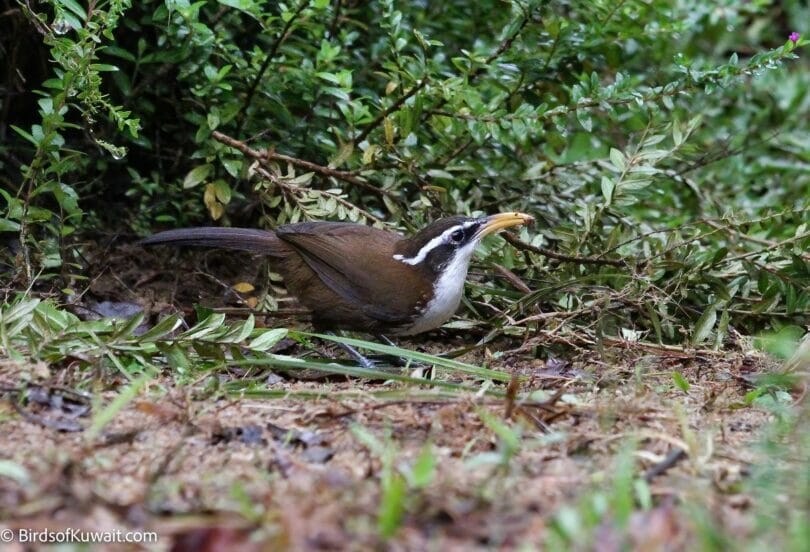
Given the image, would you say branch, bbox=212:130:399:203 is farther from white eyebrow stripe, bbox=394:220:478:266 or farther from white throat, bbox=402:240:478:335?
white throat, bbox=402:240:478:335

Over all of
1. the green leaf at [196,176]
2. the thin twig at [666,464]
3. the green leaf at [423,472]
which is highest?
the green leaf at [423,472]

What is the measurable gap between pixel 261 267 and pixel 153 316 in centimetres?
68

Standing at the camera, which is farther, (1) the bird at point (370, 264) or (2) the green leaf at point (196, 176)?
(2) the green leaf at point (196, 176)

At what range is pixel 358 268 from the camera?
527 centimetres

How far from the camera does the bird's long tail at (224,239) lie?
5207mm

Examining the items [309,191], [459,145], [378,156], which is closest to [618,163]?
[459,145]

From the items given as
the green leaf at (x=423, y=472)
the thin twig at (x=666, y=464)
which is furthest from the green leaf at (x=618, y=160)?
the green leaf at (x=423, y=472)

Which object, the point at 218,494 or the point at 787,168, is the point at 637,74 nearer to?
the point at 787,168

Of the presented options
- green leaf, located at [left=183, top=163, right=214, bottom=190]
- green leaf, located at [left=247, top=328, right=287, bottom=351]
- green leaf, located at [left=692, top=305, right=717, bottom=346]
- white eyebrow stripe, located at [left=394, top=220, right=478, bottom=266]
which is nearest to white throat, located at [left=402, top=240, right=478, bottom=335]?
white eyebrow stripe, located at [left=394, top=220, right=478, bottom=266]

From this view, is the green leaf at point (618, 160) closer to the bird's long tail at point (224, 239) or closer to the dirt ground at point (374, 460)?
the dirt ground at point (374, 460)

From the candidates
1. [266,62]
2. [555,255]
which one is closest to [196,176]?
[266,62]

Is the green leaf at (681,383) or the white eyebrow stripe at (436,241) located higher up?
the white eyebrow stripe at (436,241)

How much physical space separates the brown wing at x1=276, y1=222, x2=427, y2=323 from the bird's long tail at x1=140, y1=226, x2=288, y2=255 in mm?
96

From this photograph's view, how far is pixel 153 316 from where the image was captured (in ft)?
18.1
